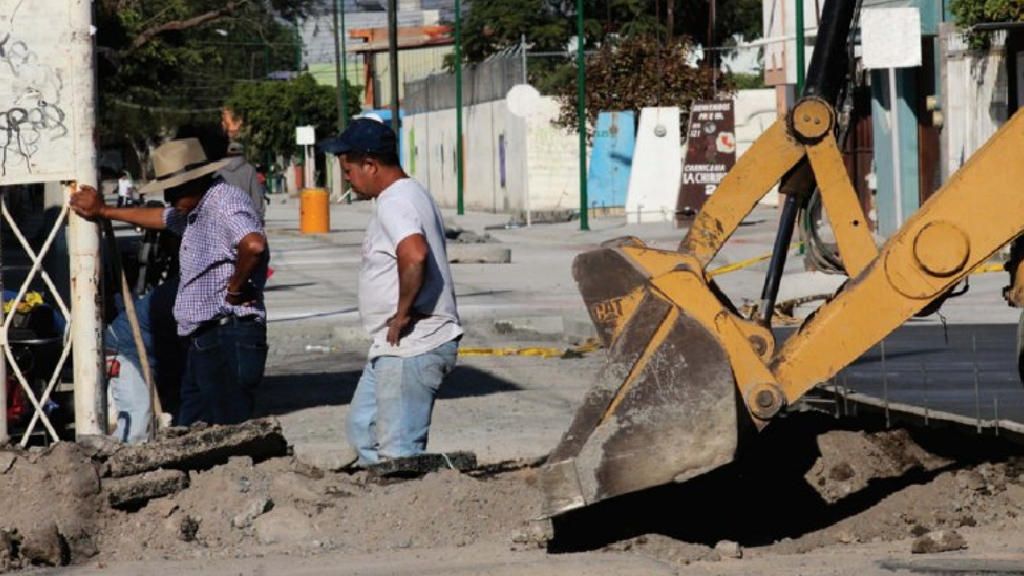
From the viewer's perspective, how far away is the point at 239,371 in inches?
302

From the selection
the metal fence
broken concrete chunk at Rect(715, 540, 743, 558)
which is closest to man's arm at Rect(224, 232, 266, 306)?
broken concrete chunk at Rect(715, 540, 743, 558)

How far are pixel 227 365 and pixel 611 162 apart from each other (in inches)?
1282

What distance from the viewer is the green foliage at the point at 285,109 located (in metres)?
76.9

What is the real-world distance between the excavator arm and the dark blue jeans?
221 cm

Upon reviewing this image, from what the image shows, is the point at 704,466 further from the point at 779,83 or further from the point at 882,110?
the point at 779,83

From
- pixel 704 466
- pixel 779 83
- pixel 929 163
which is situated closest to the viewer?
pixel 704 466

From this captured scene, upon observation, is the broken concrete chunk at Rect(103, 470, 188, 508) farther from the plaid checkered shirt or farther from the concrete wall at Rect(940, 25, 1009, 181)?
the concrete wall at Rect(940, 25, 1009, 181)

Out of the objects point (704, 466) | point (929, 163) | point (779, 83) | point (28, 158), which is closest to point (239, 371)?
point (28, 158)

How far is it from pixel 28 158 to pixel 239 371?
1.29 metres

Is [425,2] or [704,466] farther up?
[425,2]

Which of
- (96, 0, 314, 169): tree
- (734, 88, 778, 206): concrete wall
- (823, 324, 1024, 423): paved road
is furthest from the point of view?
(734, 88, 778, 206): concrete wall

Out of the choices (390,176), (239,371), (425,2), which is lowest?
(239,371)

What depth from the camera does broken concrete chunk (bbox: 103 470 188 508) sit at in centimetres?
676

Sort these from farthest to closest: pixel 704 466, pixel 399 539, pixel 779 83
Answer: pixel 779 83 < pixel 399 539 < pixel 704 466
